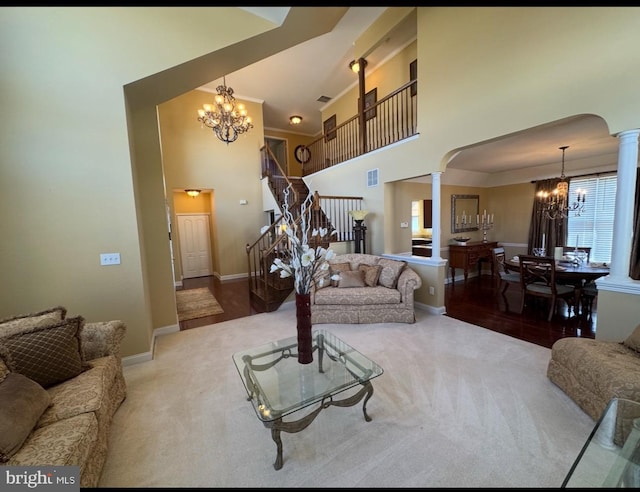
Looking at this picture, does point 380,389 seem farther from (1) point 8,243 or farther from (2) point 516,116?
(1) point 8,243

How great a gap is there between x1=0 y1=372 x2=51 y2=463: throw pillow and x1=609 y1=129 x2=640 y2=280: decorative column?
4.46 metres

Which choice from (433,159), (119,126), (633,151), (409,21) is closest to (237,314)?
(119,126)

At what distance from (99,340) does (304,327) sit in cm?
175

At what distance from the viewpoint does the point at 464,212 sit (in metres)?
6.21

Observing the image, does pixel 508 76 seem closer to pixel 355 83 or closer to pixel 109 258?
pixel 355 83

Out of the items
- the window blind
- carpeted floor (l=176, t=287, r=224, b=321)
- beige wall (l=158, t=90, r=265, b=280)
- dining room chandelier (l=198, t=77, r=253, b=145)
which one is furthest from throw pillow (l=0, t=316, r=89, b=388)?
the window blind

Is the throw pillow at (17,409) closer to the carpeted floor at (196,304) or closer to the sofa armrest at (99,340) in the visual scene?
the sofa armrest at (99,340)

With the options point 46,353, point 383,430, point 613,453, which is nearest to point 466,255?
point 613,453

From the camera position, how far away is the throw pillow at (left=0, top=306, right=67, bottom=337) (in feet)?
5.98

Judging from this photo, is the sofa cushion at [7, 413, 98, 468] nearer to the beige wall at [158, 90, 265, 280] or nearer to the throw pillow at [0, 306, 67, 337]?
the throw pillow at [0, 306, 67, 337]

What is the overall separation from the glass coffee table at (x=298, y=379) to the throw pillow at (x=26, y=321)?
143 centimetres

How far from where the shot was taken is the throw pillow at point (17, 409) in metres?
1.22

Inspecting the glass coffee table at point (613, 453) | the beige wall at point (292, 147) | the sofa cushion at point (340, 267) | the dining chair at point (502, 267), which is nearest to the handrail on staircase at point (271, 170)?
the beige wall at point (292, 147)

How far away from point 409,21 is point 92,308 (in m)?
6.32
